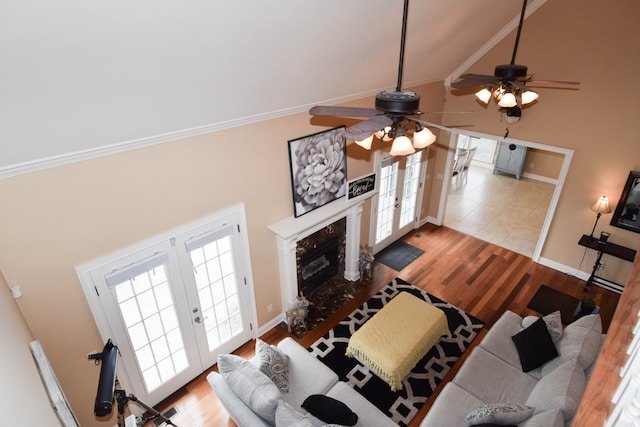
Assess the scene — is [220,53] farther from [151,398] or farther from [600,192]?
[600,192]

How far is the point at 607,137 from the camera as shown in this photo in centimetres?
560

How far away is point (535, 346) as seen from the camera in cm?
418

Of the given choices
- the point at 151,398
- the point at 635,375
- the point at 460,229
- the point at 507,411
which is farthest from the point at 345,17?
the point at 460,229

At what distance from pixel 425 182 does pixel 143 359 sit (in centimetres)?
609

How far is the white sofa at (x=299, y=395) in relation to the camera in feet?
11.1

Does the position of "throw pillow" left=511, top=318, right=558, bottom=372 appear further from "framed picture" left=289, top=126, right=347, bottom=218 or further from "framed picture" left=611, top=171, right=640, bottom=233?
"framed picture" left=289, top=126, right=347, bottom=218

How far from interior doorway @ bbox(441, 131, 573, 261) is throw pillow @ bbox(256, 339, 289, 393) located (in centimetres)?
472

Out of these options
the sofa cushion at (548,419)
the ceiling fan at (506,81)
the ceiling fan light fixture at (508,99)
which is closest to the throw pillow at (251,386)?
the sofa cushion at (548,419)

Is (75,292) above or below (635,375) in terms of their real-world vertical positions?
below

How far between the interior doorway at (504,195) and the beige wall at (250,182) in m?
0.46

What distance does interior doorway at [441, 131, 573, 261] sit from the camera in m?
7.37

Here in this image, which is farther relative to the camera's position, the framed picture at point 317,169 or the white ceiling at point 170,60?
the framed picture at point 317,169

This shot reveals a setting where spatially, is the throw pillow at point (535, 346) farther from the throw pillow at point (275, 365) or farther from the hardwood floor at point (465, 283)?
the throw pillow at point (275, 365)

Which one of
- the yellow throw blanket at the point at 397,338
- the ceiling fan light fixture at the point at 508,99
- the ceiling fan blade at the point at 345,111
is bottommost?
the yellow throw blanket at the point at 397,338
